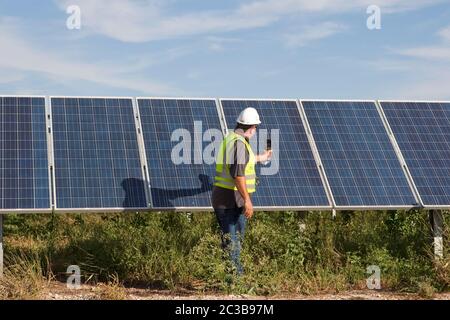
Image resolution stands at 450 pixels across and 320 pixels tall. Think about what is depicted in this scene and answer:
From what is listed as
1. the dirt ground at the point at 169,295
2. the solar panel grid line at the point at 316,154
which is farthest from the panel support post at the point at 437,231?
the solar panel grid line at the point at 316,154

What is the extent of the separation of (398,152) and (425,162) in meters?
0.50

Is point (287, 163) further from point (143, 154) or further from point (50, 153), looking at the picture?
point (50, 153)

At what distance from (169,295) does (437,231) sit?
4805mm

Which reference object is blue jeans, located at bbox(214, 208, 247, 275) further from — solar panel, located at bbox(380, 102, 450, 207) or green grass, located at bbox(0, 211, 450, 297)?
solar panel, located at bbox(380, 102, 450, 207)

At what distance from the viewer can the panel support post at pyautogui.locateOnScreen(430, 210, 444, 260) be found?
12.8 metres

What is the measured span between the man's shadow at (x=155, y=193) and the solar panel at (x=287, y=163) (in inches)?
38.4

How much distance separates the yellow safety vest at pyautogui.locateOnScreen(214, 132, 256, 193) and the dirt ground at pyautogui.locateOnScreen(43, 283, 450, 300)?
1.64 meters

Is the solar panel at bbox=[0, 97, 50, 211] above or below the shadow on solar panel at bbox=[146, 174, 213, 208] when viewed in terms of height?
above

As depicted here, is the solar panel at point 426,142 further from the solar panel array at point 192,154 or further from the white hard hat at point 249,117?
the white hard hat at point 249,117

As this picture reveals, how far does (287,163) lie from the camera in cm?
1327

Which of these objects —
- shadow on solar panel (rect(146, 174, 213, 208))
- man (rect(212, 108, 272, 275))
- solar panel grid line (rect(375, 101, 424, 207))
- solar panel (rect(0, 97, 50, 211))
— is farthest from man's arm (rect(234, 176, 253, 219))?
solar panel grid line (rect(375, 101, 424, 207))

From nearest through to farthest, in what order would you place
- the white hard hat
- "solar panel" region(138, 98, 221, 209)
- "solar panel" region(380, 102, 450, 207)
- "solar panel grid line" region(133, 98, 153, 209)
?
the white hard hat < "solar panel grid line" region(133, 98, 153, 209) < "solar panel" region(138, 98, 221, 209) < "solar panel" region(380, 102, 450, 207)
